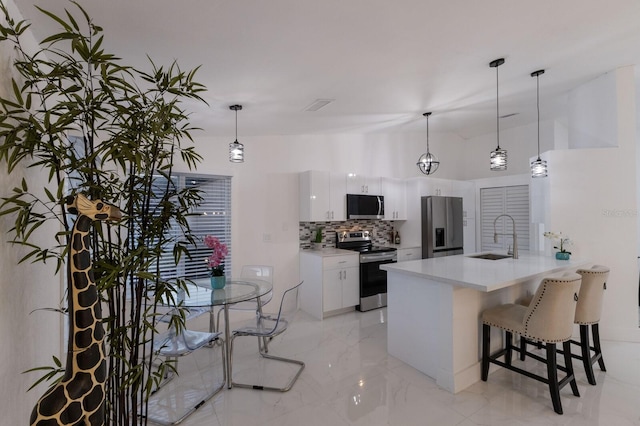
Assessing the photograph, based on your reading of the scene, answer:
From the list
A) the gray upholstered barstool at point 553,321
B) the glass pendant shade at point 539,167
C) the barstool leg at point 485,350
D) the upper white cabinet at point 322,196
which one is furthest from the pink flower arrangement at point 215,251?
the glass pendant shade at point 539,167

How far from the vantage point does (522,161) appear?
5652 millimetres

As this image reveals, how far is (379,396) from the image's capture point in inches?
97.3

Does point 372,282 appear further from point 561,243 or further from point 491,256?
point 561,243

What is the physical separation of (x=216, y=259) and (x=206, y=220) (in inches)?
60.2

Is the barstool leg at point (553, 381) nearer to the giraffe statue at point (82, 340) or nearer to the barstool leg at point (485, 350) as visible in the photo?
the barstool leg at point (485, 350)

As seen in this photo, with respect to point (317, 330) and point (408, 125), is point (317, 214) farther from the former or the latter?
point (408, 125)

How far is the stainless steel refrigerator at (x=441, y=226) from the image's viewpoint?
5.29 m

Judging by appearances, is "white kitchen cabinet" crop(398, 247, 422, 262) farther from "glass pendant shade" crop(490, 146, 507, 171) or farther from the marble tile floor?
"glass pendant shade" crop(490, 146, 507, 171)

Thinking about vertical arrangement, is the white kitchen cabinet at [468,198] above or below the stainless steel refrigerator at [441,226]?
above

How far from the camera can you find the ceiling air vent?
3263 millimetres

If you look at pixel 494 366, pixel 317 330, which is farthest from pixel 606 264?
pixel 317 330

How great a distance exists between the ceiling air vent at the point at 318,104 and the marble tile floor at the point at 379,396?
2724 mm

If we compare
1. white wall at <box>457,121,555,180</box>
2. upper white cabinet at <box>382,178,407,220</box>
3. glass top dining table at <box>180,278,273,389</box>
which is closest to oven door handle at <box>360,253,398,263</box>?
upper white cabinet at <box>382,178,407,220</box>

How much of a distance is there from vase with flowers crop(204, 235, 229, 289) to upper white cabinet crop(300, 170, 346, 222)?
193 cm
